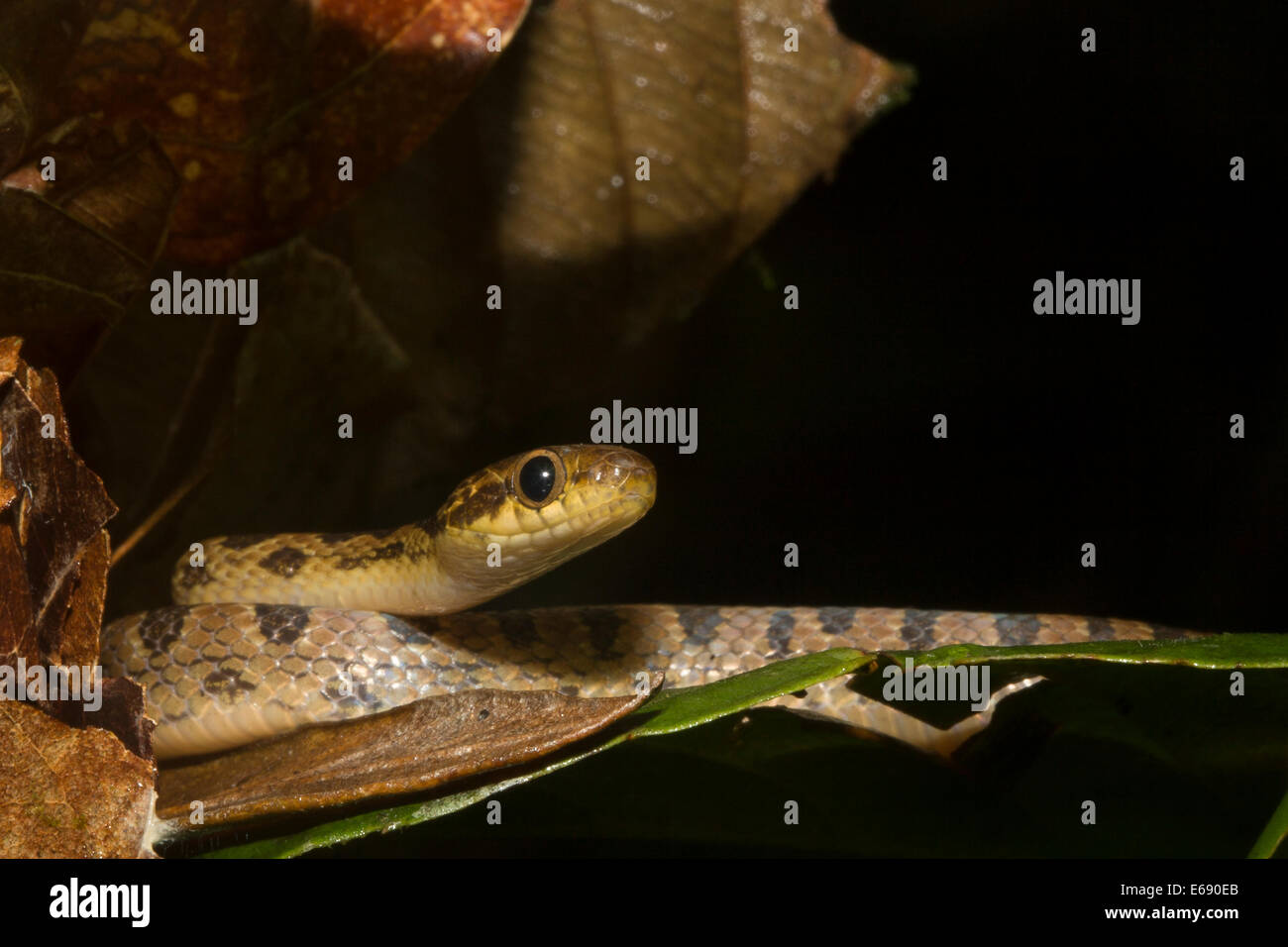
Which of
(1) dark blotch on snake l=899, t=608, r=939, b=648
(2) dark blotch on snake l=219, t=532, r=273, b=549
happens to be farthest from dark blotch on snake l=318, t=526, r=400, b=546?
(1) dark blotch on snake l=899, t=608, r=939, b=648

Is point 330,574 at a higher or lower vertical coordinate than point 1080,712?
higher

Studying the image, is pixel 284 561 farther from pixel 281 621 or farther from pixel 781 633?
pixel 781 633

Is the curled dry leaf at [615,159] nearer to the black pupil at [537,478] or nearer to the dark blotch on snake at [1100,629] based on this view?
the black pupil at [537,478]

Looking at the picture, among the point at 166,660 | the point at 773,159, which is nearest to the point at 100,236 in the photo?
the point at 166,660

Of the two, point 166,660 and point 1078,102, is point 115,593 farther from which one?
point 1078,102

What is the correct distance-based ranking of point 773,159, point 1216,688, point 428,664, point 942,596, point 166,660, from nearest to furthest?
point 1216,688 < point 166,660 < point 428,664 < point 773,159 < point 942,596

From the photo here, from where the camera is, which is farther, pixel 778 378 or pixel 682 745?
pixel 778 378

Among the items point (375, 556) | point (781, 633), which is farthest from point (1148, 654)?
point (375, 556)
